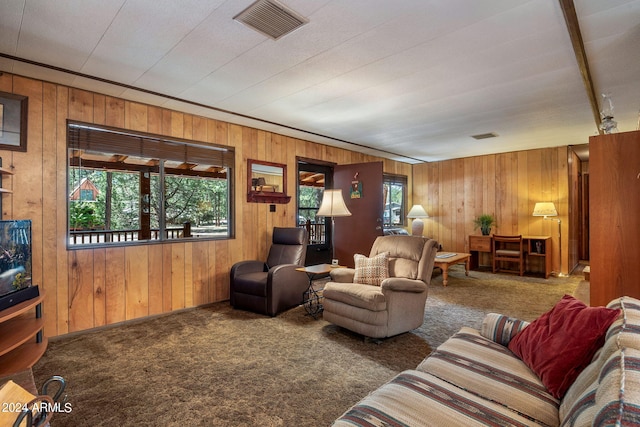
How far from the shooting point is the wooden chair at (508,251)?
6082 mm

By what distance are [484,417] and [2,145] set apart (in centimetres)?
394

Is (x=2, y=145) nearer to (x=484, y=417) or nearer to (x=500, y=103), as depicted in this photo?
(x=484, y=417)

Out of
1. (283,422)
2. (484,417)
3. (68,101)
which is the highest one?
(68,101)

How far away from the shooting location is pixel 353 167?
5664 mm

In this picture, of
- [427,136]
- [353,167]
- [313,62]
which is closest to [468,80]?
[313,62]

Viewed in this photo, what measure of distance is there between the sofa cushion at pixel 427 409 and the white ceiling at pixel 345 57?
6.85 ft

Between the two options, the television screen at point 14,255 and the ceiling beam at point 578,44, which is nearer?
the ceiling beam at point 578,44

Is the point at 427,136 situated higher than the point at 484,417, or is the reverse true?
the point at 427,136

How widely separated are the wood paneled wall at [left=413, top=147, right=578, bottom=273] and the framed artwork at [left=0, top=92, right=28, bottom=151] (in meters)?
7.30

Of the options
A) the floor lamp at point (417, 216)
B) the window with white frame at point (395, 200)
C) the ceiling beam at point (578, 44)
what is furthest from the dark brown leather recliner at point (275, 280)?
the floor lamp at point (417, 216)

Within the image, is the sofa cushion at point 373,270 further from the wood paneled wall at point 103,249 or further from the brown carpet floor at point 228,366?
the wood paneled wall at point 103,249

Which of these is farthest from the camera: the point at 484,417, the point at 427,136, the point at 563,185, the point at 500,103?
the point at 563,185

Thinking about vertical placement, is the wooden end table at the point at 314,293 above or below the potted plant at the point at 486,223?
below

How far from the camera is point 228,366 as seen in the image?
8.29 feet
